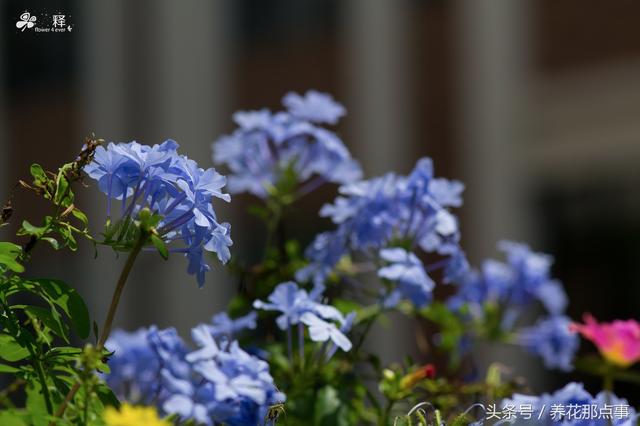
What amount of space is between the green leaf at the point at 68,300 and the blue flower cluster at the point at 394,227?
394mm

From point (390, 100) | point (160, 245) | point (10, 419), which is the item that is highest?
→ point (160, 245)

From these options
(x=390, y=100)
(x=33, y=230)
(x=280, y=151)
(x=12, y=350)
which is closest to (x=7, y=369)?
(x=12, y=350)

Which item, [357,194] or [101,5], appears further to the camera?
[101,5]

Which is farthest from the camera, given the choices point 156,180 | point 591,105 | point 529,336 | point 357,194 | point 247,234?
point 247,234

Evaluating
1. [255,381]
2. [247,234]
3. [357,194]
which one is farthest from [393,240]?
[247,234]

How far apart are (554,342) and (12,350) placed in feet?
3.18

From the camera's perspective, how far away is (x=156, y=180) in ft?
3.17

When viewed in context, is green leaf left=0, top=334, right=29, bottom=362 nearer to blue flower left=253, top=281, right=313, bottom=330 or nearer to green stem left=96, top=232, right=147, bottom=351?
green stem left=96, top=232, right=147, bottom=351

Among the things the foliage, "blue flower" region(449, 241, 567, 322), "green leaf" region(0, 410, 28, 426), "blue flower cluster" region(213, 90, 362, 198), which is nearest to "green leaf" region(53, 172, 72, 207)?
the foliage

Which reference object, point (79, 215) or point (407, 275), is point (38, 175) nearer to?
point (79, 215)

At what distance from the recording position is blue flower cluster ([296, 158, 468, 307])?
1.31 metres

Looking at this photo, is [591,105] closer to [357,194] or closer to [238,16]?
[238,16]

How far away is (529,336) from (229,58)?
356 inches

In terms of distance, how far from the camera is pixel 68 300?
98 cm
